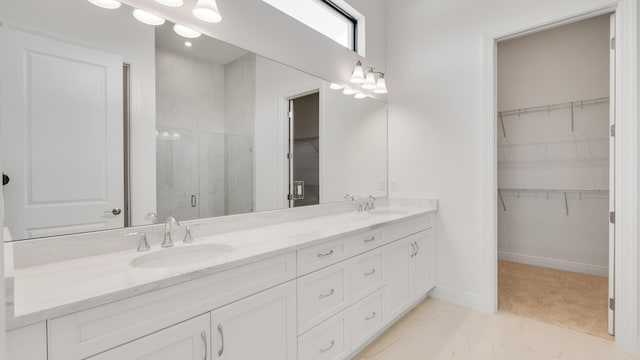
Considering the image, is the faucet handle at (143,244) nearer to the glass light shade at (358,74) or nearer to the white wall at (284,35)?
the white wall at (284,35)

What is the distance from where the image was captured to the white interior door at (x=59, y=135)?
3.79ft

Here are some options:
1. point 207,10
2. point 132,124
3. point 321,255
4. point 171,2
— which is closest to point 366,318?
point 321,255

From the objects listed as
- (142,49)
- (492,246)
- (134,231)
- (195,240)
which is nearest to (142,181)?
(134,231)

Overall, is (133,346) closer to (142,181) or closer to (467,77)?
(142,181)

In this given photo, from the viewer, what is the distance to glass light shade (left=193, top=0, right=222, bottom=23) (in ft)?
5.03

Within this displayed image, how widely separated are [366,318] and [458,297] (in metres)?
1.23

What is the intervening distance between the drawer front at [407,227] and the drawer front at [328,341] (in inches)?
25.8

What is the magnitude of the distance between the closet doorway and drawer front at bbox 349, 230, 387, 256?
1.68 meters

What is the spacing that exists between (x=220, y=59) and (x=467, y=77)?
6.71 ft

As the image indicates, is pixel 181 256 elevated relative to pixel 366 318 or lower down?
elevated

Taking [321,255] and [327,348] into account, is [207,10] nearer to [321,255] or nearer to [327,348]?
[321,255]

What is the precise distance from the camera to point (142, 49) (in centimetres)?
151

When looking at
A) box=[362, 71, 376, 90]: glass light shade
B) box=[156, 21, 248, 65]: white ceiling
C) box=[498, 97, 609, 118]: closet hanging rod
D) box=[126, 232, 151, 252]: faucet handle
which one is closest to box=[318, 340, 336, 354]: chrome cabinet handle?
box=[126, 232, 151, 252]: faucet handle

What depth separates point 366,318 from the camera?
1918 mm
